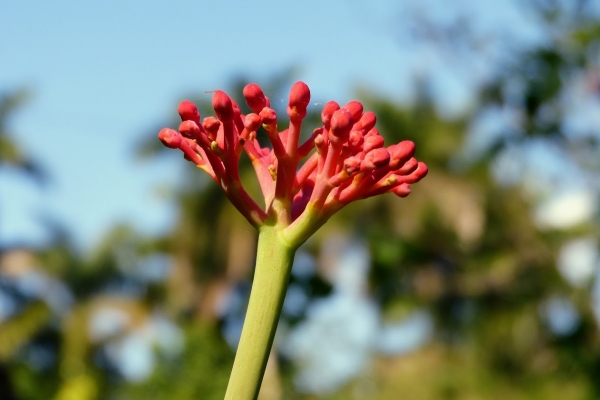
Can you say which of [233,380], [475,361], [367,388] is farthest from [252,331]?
[367,388]

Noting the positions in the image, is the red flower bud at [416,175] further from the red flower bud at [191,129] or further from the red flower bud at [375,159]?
the red flower bud at [191,129]

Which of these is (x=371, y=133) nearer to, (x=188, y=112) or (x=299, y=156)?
(x=299, y=156)

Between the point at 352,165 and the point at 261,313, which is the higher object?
the point at 352,165

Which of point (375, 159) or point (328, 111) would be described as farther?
point (328, 111)

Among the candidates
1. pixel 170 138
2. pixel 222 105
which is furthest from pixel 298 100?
pixel 170 138

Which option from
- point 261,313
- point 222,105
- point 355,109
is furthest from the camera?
point 355,109

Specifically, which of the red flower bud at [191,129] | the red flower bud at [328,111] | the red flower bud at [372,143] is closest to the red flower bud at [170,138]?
the red flower bud at [191,129]

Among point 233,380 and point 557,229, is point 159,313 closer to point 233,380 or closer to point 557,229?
point 557,229
